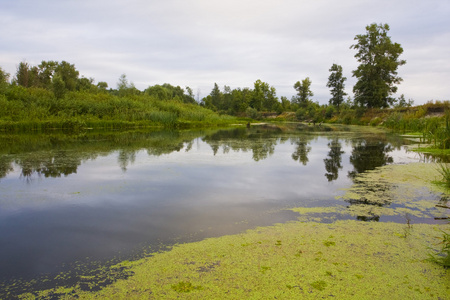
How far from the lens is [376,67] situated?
37812 millimetres

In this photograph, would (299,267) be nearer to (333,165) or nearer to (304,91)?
(333,165)

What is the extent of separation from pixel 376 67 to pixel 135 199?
4085 cm

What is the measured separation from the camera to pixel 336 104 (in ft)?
184

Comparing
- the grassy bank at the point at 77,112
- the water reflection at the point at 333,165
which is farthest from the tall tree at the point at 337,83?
the water reflection at the point at 333,165

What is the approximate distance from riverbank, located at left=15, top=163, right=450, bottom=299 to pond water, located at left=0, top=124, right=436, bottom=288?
1.26 ft

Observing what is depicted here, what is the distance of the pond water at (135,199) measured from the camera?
11.2ft

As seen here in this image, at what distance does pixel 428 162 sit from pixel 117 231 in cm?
925

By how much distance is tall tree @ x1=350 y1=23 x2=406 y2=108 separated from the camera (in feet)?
122

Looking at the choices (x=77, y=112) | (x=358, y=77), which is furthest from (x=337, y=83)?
(x=77, y=112)

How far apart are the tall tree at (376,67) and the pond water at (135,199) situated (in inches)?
1248

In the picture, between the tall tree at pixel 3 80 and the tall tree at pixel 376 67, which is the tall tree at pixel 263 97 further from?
the tall tree at pixel 3 80

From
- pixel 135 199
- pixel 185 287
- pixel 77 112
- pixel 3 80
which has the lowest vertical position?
pixel 185 287

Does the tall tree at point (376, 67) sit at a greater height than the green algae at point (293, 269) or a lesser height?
greater

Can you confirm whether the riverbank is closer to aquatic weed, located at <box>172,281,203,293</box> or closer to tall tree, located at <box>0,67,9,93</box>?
aquatic weed, located at <box>172,281,203,293</box>
